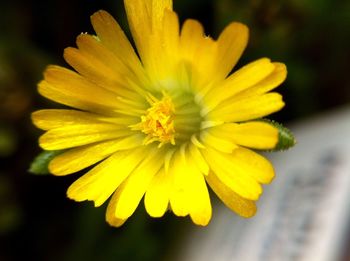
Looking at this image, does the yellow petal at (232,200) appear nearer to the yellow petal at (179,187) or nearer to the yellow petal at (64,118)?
the yellow petal at (179,187)

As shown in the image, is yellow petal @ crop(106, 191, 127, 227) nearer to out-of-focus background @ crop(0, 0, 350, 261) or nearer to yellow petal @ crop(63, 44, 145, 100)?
yellow petal @ crop(63, 44, 145, 100)

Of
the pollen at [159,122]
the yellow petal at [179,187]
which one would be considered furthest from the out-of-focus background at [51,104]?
the yellow petal at [179,187]

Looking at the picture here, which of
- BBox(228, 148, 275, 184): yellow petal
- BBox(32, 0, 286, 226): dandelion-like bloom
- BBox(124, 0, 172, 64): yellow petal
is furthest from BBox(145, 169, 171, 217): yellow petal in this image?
BBox(124, 0, 172, 64): yellow petal

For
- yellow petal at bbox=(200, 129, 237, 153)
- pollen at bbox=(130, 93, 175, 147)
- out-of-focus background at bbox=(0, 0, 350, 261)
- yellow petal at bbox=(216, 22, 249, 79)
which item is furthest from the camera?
out-of-focus background at bbox=(0, 0, 350, 261)

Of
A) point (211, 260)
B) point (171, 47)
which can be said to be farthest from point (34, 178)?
point (171, 47)

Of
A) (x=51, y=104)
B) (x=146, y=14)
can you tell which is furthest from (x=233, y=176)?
(x=51, y=104)

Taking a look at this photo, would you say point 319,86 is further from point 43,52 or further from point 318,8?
point 43,52
